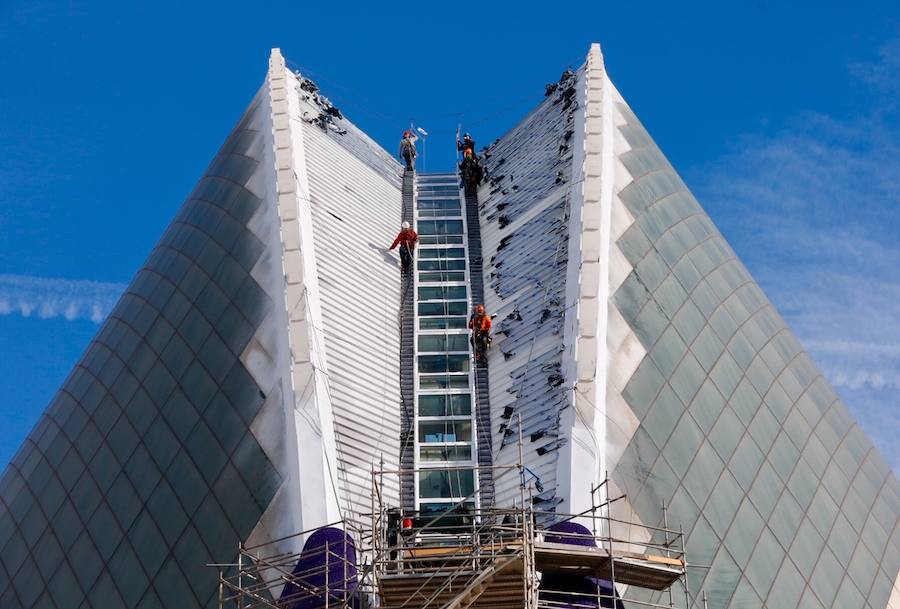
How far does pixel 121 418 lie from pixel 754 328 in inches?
495

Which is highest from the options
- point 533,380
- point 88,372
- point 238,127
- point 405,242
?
point 238,127

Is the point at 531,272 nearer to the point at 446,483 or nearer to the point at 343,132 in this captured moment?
the point at 446,483

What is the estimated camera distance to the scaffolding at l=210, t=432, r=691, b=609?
19438mm

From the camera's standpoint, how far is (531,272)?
3175 centimetres

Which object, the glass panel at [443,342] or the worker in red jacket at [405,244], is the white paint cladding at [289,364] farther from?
the glass panel at [443,342]

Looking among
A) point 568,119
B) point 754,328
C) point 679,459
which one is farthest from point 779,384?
point 568,119

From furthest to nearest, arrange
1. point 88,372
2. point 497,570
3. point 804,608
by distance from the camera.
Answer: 1. point 88,372
2. point 804,608
3. point 497,570

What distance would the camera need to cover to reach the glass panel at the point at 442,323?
31.3 metres

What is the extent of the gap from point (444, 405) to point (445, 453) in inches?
65.2

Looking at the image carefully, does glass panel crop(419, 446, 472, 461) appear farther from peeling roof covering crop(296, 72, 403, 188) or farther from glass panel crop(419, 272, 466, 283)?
peeling roof covering crop(296, 72, 403, 188)

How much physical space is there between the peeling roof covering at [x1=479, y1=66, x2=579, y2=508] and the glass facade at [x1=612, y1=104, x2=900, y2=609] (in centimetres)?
137

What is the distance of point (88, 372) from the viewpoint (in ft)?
105

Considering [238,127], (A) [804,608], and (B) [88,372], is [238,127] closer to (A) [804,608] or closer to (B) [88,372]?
(B) [88,372]

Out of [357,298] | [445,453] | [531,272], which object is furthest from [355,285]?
[445,453]
